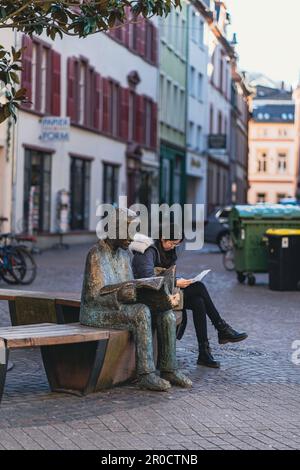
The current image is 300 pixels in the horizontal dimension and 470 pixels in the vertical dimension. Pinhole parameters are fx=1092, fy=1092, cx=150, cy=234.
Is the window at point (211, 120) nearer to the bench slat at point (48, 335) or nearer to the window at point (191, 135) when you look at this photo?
the window at point (191, 135)

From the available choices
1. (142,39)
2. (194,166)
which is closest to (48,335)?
(142,39)

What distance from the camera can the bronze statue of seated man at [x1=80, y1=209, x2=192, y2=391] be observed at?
8.48m

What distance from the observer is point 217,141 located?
6372 centimetres

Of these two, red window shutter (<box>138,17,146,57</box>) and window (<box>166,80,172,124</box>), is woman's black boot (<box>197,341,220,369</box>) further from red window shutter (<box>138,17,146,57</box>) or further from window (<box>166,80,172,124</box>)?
window (<box>166,80,172,124</box>)

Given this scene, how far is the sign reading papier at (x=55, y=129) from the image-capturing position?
31766 millimetres

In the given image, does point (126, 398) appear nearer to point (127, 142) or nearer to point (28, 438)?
point (28, 438)

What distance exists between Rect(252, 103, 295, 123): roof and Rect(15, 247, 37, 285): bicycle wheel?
339 feet

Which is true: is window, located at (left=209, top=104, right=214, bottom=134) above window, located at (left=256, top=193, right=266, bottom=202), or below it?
above

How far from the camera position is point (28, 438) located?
6.73 meters

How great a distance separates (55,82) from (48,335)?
2727 cm

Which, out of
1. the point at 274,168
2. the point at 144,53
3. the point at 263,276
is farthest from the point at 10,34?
the point at 274,168

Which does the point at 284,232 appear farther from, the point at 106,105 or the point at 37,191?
the point at 106,105

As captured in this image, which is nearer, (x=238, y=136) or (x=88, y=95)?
(x=88, y=95)

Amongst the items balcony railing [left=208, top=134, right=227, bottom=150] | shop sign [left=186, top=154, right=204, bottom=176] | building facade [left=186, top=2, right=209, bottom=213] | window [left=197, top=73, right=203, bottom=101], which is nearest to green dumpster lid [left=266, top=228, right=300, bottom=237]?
building facade [left=186, top=2, right=209, bottom=213]
